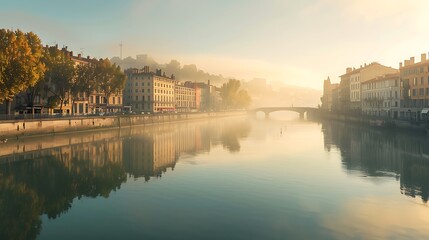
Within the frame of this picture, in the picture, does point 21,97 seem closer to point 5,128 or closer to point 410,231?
point 5,128

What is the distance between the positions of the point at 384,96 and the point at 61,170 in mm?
97738

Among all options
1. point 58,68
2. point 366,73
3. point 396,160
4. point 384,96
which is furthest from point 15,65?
point 366,73

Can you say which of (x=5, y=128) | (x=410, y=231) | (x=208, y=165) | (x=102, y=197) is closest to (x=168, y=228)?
(x=102, y=197)

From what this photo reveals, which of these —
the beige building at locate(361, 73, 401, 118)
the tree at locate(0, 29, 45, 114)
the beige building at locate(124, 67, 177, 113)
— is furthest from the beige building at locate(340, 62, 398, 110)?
the tree at locate(0, 29, 45, 114)

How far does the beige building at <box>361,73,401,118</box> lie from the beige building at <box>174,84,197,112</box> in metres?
85.6

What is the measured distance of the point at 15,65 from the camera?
56.2m

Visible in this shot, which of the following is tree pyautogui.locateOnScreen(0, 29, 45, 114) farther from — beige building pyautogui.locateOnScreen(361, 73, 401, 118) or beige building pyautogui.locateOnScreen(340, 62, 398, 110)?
beige building pyautogui.locateOnScreen(340, 62, 398, 110)

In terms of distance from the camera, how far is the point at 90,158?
43344mm

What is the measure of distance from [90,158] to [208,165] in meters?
15.5

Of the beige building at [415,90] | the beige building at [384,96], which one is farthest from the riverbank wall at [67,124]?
the beige building at [415,90]

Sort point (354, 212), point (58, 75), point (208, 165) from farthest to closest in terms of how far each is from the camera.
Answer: point (58, 75) → point (208, 165) → point (354, 212)

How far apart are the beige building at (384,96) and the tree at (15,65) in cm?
8955

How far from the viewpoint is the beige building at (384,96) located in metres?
97.4

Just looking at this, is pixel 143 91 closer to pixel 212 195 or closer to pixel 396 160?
pixel 396 160
